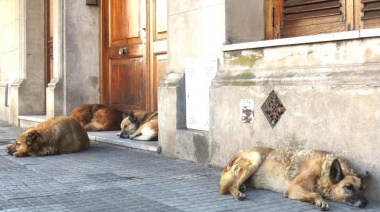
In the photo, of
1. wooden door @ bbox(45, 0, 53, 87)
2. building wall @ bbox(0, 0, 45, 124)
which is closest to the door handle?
wooden door @ bbox(45, 0, 53, 87)

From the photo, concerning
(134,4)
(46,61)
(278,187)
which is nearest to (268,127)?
(278,187)

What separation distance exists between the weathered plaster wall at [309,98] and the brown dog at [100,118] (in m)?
4.74

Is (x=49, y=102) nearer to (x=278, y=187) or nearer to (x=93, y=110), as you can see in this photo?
(x=93, y=110)

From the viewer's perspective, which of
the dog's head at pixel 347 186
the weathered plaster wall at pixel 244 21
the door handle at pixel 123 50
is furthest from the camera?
the door handle at pixel 123 50

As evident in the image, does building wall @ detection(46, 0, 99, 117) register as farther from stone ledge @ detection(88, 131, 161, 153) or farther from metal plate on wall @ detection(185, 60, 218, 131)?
metal plate on wall @ detection(185, 60, 218, 131)

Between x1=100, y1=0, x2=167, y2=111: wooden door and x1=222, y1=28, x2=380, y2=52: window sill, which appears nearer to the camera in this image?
x1=222, y1=28, x2=380, y2=52: window sill

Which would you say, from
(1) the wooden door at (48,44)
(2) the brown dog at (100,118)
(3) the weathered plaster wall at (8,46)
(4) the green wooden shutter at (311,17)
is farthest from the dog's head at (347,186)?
(3) the weathered plaster wall at (8,46)

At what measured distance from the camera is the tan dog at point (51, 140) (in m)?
9.24

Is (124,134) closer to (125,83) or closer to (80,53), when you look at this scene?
(125,83)

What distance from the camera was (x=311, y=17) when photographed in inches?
295

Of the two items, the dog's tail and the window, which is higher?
the window

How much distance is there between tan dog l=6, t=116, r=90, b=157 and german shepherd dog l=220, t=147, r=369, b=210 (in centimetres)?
416

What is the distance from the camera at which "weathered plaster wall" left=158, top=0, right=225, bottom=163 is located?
816cm

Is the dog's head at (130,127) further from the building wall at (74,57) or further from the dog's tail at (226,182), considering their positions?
the dog's tail at (226,182)
